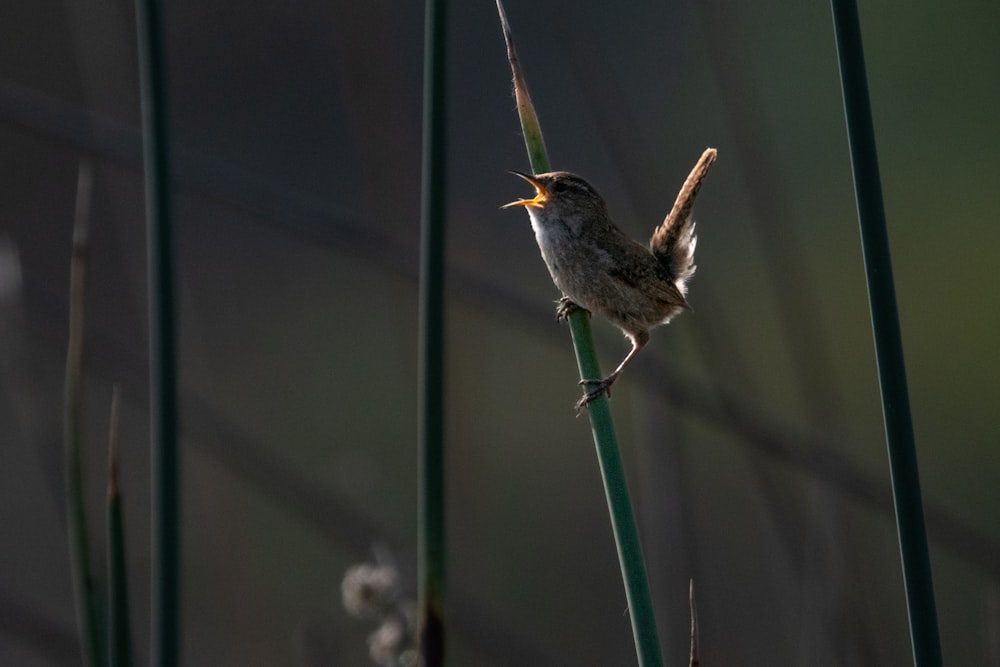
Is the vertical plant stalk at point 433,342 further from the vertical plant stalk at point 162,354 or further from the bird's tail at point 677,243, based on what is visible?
the bird's tail at point 677,243

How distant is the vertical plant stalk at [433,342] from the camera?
1.43 meters

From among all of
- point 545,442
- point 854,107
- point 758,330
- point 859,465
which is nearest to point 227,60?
point 545,442

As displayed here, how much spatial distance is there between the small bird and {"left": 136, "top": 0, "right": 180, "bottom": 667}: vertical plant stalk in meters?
1.41

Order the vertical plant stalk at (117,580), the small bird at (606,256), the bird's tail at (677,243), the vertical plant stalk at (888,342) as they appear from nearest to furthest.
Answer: the vertical plant stalk at (888,342) < the vertical plant stalk at (117,580) < the small bird at (606,256) < the bird's tail at (677,243)

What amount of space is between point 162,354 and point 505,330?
29.2 ft

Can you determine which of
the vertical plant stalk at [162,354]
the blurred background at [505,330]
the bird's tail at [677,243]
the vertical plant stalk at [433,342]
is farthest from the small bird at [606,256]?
the vertical plant stalk at [162,354]

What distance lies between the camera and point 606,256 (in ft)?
9.54

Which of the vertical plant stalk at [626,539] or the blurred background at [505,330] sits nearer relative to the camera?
the vertical plant stalk at [626,539]

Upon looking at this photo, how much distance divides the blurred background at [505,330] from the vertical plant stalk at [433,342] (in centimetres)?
95

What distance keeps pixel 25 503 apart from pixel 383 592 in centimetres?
540

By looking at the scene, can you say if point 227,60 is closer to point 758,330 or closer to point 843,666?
point 758,330

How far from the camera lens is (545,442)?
9391 millimetres

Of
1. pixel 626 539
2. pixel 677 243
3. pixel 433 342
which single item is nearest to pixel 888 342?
pixel 626 539

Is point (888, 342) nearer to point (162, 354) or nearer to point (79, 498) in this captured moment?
point (162, 354)
